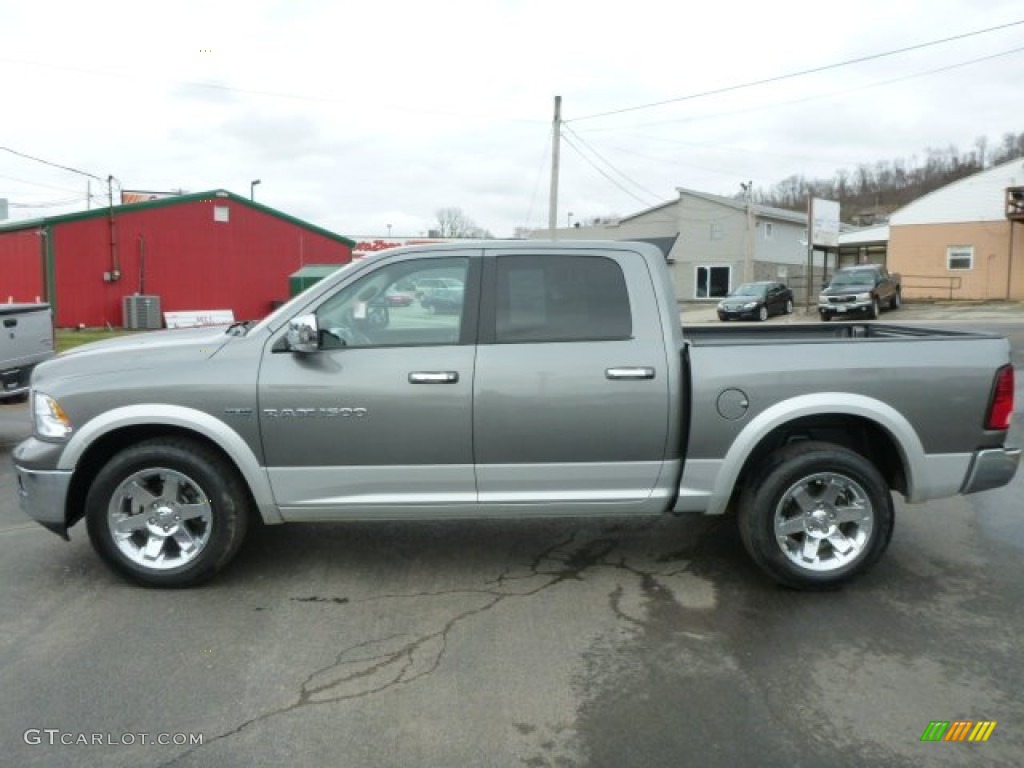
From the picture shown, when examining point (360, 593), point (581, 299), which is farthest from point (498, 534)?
point (581, 299)

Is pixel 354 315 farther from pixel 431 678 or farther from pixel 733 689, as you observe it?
pixel 733 689

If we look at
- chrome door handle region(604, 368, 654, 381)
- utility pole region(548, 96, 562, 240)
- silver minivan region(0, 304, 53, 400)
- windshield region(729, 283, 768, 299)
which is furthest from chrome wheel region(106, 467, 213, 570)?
windshield region(729, 283, 768, 299)

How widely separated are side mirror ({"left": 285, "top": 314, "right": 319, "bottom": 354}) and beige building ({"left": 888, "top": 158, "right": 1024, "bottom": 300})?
39239 mm

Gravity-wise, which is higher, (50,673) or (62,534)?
(62,534)

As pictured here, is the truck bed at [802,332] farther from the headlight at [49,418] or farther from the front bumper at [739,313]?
the front bumper at [739,313]

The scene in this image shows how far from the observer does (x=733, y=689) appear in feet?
11.8

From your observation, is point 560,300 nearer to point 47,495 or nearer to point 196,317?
point 47,495

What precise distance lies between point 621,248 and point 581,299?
1.29 ft

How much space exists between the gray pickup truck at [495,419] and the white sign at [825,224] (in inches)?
1770

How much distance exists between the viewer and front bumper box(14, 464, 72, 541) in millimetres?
4539

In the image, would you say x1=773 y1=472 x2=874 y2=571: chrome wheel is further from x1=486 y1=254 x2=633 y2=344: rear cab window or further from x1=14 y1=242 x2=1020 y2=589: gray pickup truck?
x1=486 y1=254 x2=633 y2=344: rear cab window

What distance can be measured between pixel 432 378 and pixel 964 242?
4188 cm

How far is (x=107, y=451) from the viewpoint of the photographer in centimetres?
474

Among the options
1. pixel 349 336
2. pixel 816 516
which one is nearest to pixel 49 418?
pixel 349 336
